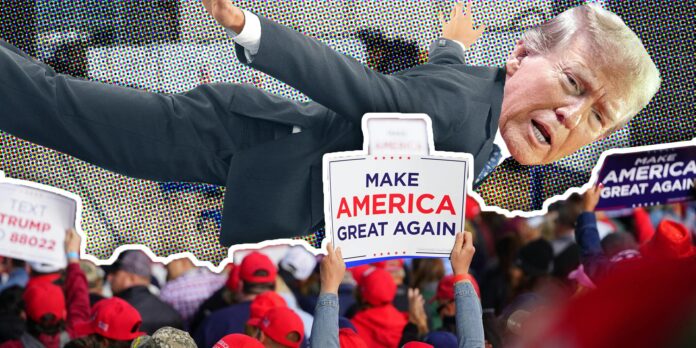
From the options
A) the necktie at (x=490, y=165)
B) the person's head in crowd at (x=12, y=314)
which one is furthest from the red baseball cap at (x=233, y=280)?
the necktie at (x=490, y=165)

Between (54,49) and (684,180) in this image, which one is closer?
(54,49)

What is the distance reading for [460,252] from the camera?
1590 millimetres

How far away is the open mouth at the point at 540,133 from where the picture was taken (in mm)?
1564

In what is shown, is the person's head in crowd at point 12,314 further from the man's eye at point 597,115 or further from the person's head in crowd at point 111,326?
the man's eye at point 597,115

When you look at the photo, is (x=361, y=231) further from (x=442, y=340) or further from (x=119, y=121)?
(x=119, y=121)

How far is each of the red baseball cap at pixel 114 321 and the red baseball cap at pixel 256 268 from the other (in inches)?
8.9

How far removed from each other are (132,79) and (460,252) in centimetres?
69

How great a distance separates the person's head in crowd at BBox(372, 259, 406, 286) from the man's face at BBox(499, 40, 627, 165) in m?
0.44

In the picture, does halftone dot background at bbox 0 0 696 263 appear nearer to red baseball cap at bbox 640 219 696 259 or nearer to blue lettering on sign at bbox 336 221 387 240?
blue lettering on sign at bbox 336 221 387 240

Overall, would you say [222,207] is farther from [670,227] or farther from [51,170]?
[670,227]

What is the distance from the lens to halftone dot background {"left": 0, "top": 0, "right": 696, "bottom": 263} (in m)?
1.49

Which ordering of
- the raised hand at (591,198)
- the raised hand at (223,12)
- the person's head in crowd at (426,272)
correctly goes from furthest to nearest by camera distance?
the person's head in crowd at (426,272)
the raised hand at (591,198)
the raised hand at (223,12)

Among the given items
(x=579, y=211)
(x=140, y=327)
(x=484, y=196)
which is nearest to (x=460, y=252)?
(x=484, y=196)

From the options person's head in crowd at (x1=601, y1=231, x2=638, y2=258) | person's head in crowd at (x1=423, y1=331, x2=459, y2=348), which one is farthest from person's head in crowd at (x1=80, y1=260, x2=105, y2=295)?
person's head in crowd at (x1=601, y1=231, x2=638, y2=258)
